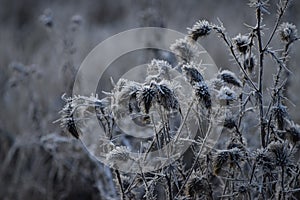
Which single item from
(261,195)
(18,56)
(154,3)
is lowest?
(261,195)

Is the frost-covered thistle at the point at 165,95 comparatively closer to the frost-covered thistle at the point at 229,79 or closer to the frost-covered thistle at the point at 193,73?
the frost-covered thistle at the point at 193,73

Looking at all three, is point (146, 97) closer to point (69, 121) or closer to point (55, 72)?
point (69, 121)

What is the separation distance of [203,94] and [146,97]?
0.44 ft

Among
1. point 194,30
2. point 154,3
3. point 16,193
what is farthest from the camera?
point 154,3

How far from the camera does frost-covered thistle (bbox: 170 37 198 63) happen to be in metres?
1.25

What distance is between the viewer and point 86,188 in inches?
97.7

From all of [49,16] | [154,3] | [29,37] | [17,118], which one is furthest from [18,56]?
[49,16]

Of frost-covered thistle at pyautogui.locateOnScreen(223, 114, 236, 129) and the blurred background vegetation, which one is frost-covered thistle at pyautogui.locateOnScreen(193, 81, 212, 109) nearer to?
frost-covered thistle at pyautogui.locateOnScreen(223, 114, 236, 129)

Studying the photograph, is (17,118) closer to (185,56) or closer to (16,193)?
(16,193)

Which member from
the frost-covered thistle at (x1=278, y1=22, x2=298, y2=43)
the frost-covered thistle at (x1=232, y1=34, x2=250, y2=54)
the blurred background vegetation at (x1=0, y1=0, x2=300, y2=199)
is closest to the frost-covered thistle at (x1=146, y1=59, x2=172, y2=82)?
the frost-covered thistle at (x1=232, y1=34, x2=250, y2=54)

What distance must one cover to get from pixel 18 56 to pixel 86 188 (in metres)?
2.04

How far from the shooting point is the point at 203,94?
1.09 m

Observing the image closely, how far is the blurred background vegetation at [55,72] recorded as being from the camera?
2291mm

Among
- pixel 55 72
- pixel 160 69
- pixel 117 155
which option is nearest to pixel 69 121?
pixel 117 155
